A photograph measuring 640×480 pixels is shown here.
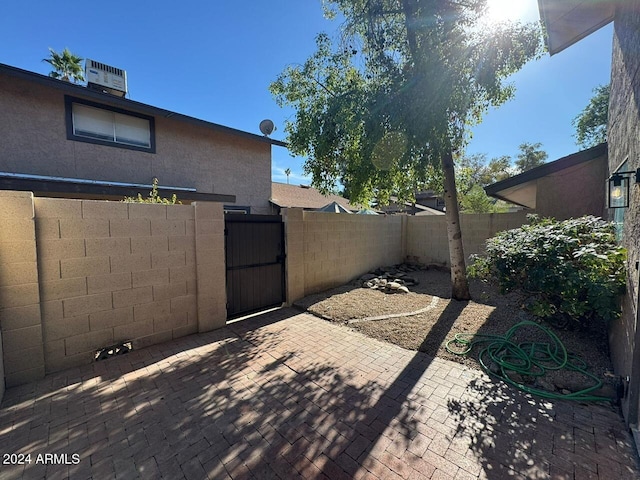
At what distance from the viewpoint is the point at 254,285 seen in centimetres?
569

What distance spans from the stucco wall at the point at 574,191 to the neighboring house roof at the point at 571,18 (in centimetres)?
299

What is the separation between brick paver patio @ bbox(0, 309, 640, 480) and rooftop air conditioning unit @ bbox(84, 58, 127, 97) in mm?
8441

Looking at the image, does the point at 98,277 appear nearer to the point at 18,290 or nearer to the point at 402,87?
the point at 18,290

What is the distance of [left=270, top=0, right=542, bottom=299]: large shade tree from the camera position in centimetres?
493

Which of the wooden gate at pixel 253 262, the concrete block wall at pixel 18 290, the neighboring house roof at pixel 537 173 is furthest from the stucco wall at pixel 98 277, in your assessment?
the neighboring house roof at pixel 537 173

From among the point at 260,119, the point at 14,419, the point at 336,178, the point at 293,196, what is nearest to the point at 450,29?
the point at 336,178

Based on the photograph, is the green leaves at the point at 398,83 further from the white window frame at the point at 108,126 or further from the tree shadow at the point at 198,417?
the white window frame at the point at 108,126

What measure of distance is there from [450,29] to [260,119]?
896 centimetres

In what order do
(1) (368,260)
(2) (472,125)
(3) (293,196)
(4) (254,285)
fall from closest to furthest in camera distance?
(4) (254,285) → (2) (472,125) → (1) (368,260) → (3) (293,196)

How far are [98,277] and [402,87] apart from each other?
19.0ft

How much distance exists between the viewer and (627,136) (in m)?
3.66

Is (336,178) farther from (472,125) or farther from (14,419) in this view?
(14,419)

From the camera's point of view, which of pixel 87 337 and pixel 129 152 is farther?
pixel 129 152

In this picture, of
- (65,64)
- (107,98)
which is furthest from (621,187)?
(65,64)
